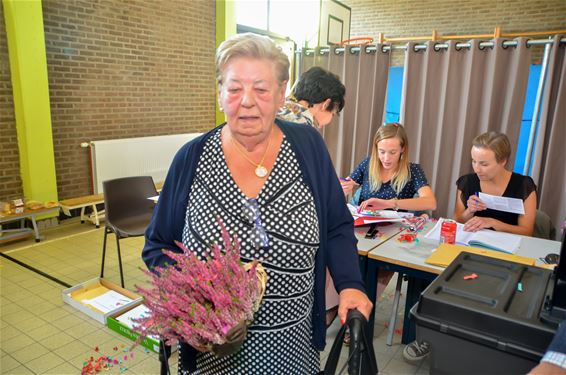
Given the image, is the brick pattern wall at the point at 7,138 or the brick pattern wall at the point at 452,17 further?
the brick pattern wall at the point at 452,17

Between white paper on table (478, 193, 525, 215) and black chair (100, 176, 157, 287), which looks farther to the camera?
black chair (100, 176, 157, 287)

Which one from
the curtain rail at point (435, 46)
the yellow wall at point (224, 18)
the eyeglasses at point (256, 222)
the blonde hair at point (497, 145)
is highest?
the yellow wall at point (224, 18)

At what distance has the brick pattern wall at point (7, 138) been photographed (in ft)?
13.7

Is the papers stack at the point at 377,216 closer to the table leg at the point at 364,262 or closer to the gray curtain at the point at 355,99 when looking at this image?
the table leg at the point at 364,262

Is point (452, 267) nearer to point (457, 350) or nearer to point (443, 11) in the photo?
point (457, 350)

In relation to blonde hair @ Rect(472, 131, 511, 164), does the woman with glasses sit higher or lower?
lower

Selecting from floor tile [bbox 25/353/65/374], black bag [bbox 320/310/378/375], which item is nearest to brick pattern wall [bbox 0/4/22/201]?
floor tile [bbox 25/353/65/374]

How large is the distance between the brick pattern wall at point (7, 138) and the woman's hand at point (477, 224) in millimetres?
4398

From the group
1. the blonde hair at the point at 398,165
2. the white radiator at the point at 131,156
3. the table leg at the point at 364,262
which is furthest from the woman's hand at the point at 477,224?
the white radiator at the point at 131,156

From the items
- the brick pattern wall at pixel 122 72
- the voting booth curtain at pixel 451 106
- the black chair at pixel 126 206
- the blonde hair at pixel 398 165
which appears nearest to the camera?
the blonde hair at pixel 398 165

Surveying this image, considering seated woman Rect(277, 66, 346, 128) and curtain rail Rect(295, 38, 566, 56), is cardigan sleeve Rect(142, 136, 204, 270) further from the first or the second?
curtain rail Rect(295, 38, 566, 56)

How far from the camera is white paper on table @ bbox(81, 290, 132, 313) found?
2.89 meters

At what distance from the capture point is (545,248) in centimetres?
221

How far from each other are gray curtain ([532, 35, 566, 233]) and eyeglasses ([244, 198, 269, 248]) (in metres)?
3.42
